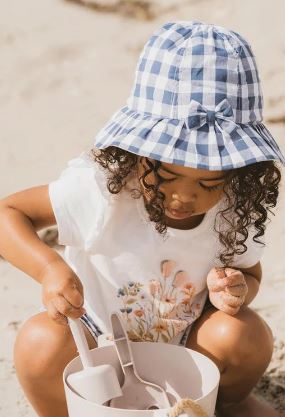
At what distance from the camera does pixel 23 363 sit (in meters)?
1.42

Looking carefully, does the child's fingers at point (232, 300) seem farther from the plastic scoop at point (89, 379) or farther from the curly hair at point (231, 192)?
the plastic scoop at point (89, 379)

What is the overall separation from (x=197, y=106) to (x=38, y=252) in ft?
1.21

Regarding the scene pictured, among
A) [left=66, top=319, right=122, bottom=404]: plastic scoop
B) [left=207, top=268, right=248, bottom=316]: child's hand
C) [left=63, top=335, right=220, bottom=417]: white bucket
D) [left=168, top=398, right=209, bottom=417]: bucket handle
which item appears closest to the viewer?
[left=168, top=398, right=209, bottom=417]: bucket handle

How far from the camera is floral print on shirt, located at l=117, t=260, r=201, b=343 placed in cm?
153

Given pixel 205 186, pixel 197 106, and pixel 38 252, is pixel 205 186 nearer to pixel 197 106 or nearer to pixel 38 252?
pixel 197 106

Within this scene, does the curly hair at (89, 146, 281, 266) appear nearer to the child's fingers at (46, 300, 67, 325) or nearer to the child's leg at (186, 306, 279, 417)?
the child's leg at (186, 306, 279, 417)

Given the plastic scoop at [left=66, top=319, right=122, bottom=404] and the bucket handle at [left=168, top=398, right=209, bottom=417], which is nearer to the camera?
the bucket handle at [left=168, top=398, right=209, bottom=417]

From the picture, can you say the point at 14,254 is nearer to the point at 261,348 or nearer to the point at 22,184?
the point at 261,348

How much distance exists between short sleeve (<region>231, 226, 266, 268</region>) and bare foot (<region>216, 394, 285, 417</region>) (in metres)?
0.26

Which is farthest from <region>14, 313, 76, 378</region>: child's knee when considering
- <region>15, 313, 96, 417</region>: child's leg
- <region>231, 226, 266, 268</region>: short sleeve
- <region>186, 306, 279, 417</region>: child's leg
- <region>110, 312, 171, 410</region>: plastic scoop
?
<region>231, 226, 266, 268</region>: short sleeve

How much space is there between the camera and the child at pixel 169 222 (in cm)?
129

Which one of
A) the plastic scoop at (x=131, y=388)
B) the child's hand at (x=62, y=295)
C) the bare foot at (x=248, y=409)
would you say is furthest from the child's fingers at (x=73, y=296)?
the bare foot at (x=248, y=409)

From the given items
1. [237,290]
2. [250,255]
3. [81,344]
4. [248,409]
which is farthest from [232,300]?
[81,344]

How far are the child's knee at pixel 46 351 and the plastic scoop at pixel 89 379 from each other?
5.8 inches
